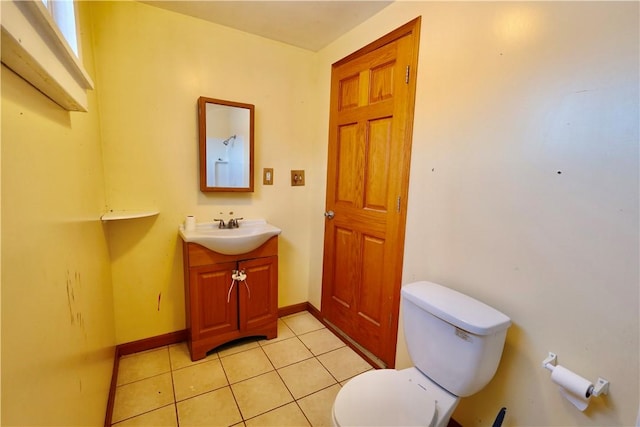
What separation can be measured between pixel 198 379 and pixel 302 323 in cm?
91

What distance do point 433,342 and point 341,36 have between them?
207 centimetres

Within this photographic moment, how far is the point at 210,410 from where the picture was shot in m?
1.52

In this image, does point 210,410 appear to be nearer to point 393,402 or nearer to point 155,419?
point 155,419

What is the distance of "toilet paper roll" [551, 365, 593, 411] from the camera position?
92cm

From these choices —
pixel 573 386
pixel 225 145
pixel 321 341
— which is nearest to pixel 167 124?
pixel 225 145

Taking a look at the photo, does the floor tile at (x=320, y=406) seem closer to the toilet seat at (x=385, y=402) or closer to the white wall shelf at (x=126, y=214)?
the toilet seat at (x=385, y=402)

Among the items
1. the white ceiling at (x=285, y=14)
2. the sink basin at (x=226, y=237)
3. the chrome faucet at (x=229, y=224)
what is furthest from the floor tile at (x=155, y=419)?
the white ceiling at (x=285, y=14)

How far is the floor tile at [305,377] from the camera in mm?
1686

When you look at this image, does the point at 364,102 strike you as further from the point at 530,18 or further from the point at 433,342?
the point at 433,342

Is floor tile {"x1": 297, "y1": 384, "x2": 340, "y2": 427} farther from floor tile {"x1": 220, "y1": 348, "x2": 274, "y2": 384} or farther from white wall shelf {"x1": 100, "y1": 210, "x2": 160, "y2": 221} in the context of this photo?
white wall shelf {"x1": 100, "y1": 210, "x2": 160, "y2": 221}

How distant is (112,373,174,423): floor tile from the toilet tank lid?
1.45 m

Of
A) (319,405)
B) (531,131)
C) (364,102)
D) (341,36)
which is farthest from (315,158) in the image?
(319,405)

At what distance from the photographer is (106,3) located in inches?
65.7

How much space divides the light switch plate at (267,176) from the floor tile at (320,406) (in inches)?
59.1
